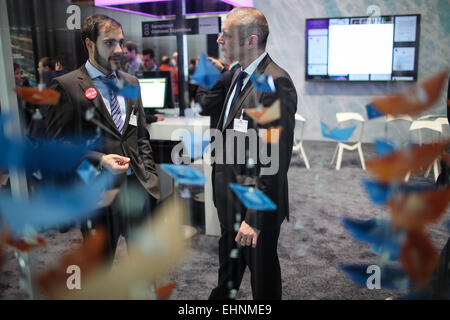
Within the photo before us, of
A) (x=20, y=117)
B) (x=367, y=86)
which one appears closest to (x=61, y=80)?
(x=20, y=117)

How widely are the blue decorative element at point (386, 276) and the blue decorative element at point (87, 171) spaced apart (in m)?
0.63

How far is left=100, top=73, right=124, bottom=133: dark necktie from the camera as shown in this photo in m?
0.82

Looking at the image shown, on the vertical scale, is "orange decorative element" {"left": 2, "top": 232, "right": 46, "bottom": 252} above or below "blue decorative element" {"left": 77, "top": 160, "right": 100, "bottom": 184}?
below

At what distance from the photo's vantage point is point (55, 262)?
2.31ft

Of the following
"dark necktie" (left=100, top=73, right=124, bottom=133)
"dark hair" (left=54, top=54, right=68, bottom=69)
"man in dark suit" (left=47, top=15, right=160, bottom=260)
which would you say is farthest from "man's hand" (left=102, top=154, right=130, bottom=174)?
"dark hair" (left=54, top=54, right=68, bottom=69)

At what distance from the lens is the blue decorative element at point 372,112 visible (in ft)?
2.34

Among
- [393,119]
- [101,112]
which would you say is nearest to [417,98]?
[393,119]

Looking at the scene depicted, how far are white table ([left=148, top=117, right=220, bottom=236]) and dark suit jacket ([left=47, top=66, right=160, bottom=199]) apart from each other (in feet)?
0.53

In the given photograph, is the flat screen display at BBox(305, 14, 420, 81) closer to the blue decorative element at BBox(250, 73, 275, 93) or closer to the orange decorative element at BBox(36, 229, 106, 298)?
the blue decorative element at BBox(250, 73, 275, 93)

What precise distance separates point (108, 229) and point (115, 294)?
0.14 meters

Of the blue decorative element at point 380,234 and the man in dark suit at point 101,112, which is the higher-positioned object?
the man in dark suit at point 101,112

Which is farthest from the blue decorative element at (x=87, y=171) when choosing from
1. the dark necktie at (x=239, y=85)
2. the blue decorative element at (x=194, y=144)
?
the dark necktie at (x=239, y=85)

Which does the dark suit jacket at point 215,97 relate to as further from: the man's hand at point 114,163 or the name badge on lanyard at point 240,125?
the man's hand at point 114,163

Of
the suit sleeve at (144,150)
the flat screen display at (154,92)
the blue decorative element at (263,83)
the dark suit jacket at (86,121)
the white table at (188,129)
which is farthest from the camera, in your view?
the flat screen display at (154,92)
